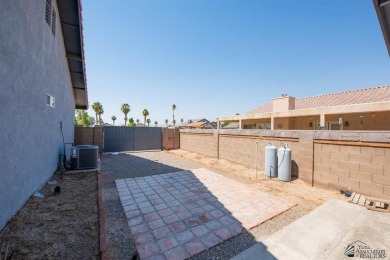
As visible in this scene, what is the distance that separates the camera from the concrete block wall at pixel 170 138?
15.2m

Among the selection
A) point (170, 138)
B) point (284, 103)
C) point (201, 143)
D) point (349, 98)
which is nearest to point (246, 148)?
point (201, 143)

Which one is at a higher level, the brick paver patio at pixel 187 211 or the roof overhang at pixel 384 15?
the roof overhang at pixel 384 15

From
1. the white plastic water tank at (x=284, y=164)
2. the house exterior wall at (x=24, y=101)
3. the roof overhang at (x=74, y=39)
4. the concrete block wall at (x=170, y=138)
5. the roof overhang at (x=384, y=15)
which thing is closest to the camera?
the house exterior wall at (x=24, y=101)

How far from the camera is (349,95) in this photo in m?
13.9

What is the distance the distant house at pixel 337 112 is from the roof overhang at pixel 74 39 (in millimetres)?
11851

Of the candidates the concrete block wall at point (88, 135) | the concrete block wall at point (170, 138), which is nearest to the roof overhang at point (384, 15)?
the concrete block wall at point (170, 138)

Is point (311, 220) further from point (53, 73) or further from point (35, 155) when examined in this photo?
point (53, 73)

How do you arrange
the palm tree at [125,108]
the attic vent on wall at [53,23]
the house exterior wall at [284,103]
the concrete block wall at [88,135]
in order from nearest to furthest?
the attic vent on wall at [53,23]
the concrete block wall at [88,135]
the house exterior wall at [284,103]
the palm tree at [125,108]

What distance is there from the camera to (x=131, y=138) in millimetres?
14141

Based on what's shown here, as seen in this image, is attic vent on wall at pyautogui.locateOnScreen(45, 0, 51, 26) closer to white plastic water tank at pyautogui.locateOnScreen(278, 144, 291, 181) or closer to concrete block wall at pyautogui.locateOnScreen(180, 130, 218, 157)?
white plastic water tank at pyautogui.locateOnScreen(278, 144, 291, 181)

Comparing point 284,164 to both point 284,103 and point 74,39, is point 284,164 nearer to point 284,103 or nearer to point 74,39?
point 74,39

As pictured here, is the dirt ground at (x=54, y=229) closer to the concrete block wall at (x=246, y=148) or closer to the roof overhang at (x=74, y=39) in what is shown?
the roof overhang at (x=74, y=39)

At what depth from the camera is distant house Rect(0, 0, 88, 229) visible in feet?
9.58

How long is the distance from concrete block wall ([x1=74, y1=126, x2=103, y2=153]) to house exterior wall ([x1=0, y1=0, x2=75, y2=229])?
668 cm
